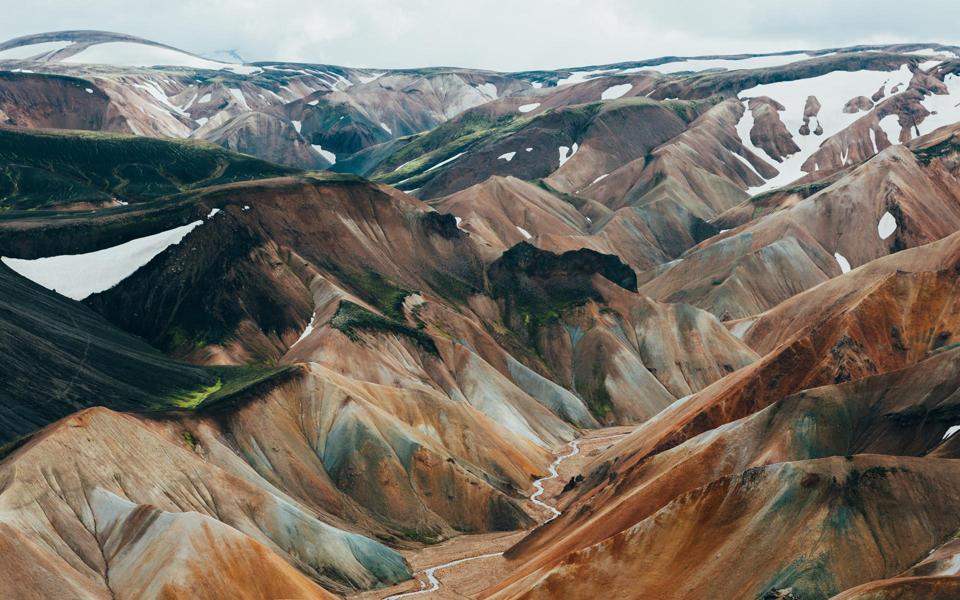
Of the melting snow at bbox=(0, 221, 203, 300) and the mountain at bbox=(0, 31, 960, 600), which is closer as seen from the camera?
the mountain at bbox=(0, 31, 960, 600)

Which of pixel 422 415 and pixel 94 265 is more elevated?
pixel 94 265

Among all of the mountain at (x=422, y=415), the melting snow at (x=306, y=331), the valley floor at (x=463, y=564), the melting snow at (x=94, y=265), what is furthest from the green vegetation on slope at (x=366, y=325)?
the valley floor at (x=463, y=564)

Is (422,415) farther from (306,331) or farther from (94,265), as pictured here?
(94,265)

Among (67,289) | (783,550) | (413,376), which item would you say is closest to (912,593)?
(783,550)

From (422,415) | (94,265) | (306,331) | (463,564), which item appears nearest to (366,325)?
(306,331)

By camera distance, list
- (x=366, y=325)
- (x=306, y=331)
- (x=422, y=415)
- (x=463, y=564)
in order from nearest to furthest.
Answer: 1. (x=463, y=564)
2. (x=422, y=415)
3. (x=366, y=325)
4. (x=306, y=331)

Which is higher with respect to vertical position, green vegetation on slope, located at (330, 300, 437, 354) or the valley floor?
green vegetation on slope, located at (330, 300, 437, 354)

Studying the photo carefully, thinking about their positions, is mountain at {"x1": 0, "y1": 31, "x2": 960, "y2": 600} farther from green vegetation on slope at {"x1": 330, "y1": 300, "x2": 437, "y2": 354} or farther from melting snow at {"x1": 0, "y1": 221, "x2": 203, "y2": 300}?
green vegetation on slope at {"x1": 330, "y1": 300, "x2": 437, "y2": 354}

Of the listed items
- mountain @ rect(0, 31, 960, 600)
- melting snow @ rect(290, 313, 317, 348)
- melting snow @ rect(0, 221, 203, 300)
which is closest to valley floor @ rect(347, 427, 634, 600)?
mountain @ rect(0, 31, 960, 600)

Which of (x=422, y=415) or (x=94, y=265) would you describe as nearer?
(x=422, y=415)
